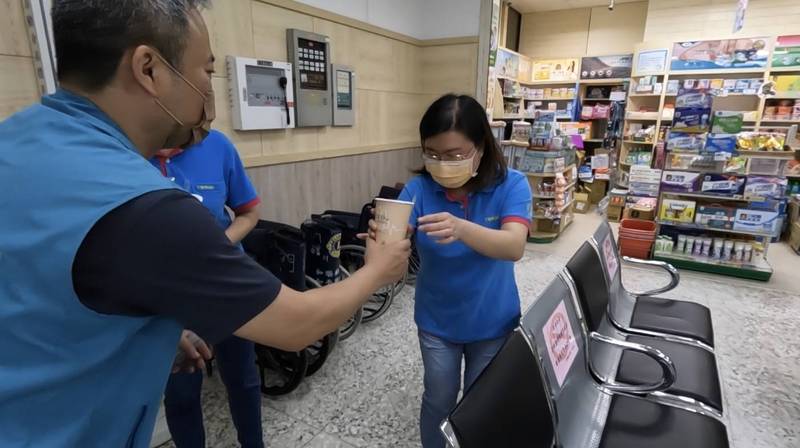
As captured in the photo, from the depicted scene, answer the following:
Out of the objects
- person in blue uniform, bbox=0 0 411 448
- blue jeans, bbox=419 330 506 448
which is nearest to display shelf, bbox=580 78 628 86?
blue jeans, bbox=419 330 506 448

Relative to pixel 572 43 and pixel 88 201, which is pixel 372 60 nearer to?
pixel 88 201

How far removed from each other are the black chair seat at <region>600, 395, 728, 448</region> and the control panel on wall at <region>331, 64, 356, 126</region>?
9.02 ft

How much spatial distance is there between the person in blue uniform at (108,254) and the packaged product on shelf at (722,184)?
4.41 meters

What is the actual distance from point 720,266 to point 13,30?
5.30 metres

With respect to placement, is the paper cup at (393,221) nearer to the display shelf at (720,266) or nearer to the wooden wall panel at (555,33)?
the display shelf at (720,266)

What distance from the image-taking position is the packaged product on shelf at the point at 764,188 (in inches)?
146

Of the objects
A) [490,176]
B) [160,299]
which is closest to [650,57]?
[490,176]

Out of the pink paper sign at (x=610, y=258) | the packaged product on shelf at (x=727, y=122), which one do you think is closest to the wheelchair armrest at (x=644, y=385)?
the pink paper sign at (x=610, y=258)

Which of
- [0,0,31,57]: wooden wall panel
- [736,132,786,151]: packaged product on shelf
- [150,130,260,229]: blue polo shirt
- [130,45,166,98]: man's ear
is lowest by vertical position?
[150,130,260,229]: blue polo shirt

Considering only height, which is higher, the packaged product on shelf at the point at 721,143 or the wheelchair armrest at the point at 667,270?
the packaged product on shelf at the point at 721,143

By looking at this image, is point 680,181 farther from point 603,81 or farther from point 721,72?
point 603,81

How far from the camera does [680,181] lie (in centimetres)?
404

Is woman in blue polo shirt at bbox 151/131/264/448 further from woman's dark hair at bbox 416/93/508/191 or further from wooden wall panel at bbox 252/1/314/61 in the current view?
wooden wall panel at bbox 252/1/314/61

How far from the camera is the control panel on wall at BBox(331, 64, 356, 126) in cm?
335
